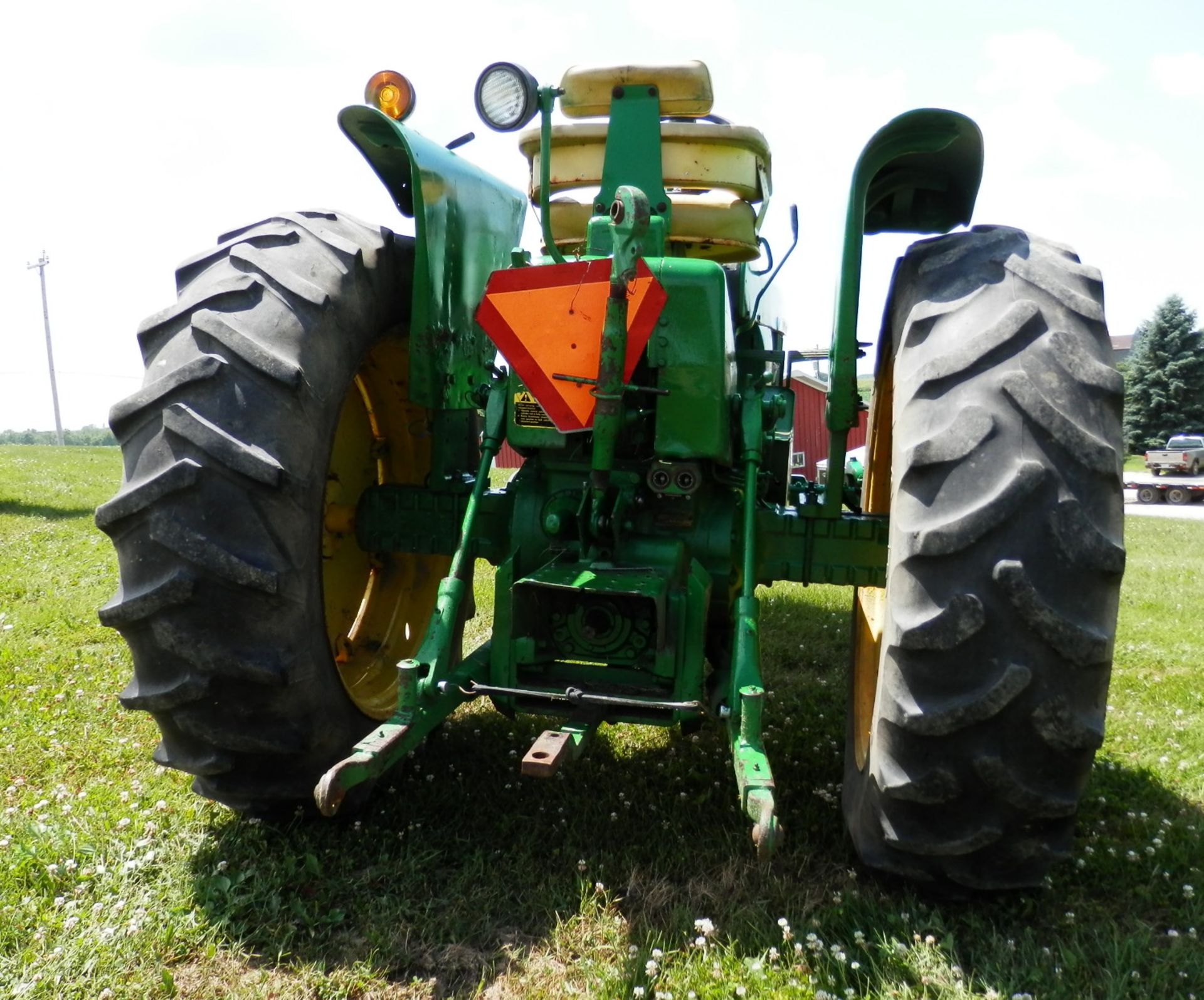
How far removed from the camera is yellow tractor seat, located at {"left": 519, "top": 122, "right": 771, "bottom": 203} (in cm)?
430

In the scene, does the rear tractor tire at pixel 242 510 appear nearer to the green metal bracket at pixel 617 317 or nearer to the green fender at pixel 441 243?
the green fender at pixel 441 243

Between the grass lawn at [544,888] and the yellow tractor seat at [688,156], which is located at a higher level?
the yellow tractor seat at [688,156]

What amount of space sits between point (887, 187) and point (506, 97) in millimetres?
1348

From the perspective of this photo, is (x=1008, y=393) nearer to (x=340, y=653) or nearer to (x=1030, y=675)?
(x=1030, y=675)

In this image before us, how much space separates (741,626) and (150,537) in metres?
1.55

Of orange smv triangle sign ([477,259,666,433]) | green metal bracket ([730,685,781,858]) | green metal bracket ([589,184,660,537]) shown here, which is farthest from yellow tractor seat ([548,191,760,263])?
green metal bracket ([730,685,781,858])

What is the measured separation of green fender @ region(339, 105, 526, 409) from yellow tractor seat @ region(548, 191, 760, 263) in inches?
25.2

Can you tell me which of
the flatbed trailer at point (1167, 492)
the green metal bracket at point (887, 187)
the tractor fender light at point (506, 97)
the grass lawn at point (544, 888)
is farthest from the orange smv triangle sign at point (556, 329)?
the flatbed trailer at point (1167, 492)

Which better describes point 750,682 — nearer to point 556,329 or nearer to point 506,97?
point 556,329

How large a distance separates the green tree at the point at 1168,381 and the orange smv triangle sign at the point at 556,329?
33775 millimetres

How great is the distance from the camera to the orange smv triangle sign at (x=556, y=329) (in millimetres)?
2830

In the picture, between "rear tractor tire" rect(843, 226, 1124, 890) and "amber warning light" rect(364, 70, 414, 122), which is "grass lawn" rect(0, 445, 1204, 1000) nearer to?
"rear tractor tire" rect(843, 226, 1124, 890)

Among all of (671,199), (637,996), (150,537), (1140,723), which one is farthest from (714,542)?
(1140,723)

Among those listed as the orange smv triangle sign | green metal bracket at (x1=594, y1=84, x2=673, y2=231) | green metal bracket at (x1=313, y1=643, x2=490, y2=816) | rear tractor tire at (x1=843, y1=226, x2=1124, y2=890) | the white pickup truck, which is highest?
green metal bracket at (x1=594, y1=84, x2=673, y2=231)
